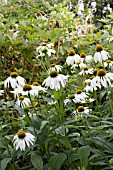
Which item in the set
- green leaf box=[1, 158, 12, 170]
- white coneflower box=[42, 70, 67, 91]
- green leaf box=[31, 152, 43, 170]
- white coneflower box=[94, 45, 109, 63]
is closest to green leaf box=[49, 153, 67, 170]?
green leaf box=[31, 152, 43, 170]

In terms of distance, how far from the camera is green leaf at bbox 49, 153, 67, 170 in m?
1.29

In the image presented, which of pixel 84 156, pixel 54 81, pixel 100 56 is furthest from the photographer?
pixel 100 56

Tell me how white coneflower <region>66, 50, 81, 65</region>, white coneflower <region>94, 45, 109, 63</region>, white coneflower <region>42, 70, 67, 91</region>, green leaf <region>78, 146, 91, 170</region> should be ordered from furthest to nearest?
white coneflower <region>66, 50, 81, 65</region> → white coneflower <region>94, 45, 109, 63</region> → white coneflower <region>42, 70, 67, 91</region> → green leaf <region>78, 146, 91, 170</region>

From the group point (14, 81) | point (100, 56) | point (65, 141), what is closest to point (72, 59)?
point (100, 56)

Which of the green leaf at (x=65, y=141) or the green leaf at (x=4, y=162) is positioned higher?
the green leaf at (x=65, y=141)

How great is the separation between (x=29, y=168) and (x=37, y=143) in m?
0.11

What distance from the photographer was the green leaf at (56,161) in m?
1.29

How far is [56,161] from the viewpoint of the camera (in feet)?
Answer: 4.29

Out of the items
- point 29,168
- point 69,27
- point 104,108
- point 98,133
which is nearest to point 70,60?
point 104,108

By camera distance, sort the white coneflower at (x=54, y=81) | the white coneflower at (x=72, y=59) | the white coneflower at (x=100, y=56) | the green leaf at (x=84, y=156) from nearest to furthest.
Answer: the green leaf at (x=84, y=156) < the white coneflower at (x=54, y=81) < the white coneflower at (x=100, y=56) < the white coneflower at (x=72, y=59)

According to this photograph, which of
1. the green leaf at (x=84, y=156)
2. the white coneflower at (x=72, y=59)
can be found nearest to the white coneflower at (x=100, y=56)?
the white coneflower at (x=72, y=59)

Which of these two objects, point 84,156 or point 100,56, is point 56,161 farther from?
point 100,56

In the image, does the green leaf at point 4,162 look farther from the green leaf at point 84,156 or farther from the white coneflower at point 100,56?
the white coneflower at point 100,56

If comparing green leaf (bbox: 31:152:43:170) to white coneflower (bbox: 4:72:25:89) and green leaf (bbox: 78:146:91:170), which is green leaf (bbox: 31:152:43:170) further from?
white coneflower (bbox: 4:72:25:89)
